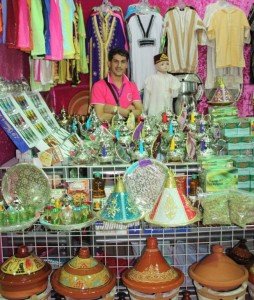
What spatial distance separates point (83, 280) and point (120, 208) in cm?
33

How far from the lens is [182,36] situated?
4504 millimetres

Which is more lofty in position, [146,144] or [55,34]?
[55,34]

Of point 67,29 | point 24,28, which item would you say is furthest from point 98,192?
point 67,29

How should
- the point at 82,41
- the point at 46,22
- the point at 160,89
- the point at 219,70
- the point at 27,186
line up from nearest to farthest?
the point at 27,186 → the point at 46,22 → the point at 160,89 → the point at 82,41 → the point at 219,70

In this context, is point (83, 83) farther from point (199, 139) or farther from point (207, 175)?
point (207, 175)

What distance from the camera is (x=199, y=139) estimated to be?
2.31m

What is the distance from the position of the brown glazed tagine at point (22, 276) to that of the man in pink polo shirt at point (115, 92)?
163cm

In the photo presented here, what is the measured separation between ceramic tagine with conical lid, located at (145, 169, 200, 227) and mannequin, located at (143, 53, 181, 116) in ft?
7.91

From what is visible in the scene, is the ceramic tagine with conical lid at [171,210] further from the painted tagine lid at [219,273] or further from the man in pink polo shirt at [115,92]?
the man in pink polo shirt at [115,92]

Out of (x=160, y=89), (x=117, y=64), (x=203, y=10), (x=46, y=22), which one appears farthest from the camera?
(x=203, y=10)

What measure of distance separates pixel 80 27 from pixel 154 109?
1.05 meters

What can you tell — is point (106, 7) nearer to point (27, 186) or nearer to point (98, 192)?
point (27, 186)

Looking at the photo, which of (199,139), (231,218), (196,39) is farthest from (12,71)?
(196,39)

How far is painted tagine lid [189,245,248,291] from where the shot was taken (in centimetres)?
184
